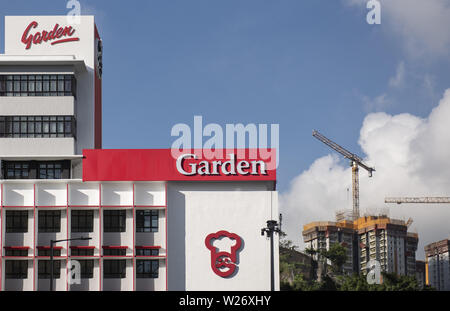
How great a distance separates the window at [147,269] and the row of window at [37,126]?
16753 mm

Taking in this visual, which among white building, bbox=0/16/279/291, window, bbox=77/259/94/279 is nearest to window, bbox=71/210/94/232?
white building, bbox=0/16/279/291

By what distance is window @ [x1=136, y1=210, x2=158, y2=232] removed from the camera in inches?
3147

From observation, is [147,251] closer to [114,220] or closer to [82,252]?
[114,220]

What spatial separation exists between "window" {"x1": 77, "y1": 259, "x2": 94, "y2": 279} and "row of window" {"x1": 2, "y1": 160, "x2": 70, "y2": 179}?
10.1 metres

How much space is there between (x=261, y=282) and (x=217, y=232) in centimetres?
662

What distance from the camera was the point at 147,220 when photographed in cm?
8006

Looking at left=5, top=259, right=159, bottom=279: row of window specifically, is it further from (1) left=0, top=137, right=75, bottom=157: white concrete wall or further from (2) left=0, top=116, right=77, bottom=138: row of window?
(2) left=0, top=116, right=77, bottom=138: row of window

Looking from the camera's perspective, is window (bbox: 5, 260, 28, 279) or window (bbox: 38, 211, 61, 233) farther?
window (bbox: 38, 211, 61, 233)

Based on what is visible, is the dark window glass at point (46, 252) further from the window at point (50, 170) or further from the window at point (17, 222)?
the window at point (50, 170)
